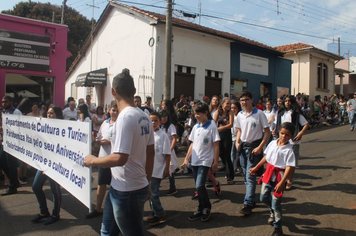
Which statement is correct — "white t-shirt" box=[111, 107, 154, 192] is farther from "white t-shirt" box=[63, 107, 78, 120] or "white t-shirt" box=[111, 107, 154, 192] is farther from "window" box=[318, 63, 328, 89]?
"window" box=[318, 63, 328, 89]

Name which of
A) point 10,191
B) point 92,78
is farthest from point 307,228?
point 92,78

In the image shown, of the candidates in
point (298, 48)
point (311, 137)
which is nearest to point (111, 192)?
point (311, 137)

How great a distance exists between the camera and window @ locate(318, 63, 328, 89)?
103 ft

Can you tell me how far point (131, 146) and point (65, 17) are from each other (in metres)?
40.2

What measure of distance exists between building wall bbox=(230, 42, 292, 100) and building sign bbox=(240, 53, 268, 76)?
123 mm

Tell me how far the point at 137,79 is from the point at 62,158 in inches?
584

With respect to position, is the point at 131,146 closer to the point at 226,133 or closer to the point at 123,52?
the point at 226,133

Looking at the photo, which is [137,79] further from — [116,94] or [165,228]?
[116,94]

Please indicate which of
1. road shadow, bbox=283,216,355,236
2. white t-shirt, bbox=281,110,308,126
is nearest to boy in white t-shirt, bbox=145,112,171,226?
road shadow, bbox=283,216,355,236

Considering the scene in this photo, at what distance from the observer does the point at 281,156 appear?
547cm

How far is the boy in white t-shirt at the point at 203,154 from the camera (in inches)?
234

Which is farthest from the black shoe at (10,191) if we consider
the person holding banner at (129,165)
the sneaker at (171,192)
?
the person holding banner at (129,165)

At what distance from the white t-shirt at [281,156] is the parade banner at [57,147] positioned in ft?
7.94

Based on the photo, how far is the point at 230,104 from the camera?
8656 millimetres
